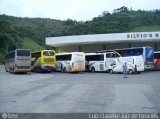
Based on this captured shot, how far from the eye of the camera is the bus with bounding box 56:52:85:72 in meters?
34.5

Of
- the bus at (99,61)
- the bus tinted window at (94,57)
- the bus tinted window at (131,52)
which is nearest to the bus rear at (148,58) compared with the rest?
the bus tinted window at (131,52)

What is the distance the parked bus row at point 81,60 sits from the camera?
1256 inches

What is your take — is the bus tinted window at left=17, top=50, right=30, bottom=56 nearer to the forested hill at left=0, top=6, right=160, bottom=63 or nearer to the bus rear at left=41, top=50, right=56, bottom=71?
the bus rear at left=41, top=50, right=56, bottom=71

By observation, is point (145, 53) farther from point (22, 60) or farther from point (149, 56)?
point (22, 60)

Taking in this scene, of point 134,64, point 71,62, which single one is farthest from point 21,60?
point 134,64

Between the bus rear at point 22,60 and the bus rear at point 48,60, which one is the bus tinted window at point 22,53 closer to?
the bus rear at point 22,60

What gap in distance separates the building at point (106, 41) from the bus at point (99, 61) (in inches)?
214

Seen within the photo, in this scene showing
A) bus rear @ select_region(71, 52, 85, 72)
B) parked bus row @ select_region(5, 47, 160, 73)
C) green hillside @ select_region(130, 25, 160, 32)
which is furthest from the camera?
green hillside @ select_region(130, 25, 160, 32)

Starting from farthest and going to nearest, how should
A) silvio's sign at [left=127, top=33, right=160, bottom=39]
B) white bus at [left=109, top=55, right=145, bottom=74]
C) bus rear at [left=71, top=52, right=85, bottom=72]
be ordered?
silvio's sign at [left=127, top=33, right=160, bottom=39] → bus rear at [left=71, top=52, right=85, bottom=72] → white bus at [left=109, top=55, right=145, bottom=74]

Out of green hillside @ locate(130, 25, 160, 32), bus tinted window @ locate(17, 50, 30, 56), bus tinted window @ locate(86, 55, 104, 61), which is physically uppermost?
green hillside @ locate(130, 25, 160, 32)

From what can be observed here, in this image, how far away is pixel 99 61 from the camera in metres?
35.7

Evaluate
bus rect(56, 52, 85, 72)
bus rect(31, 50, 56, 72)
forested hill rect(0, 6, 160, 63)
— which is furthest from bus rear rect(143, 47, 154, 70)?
forested hill rect(0, 6, 160, 63)

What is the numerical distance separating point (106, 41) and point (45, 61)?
441 inches

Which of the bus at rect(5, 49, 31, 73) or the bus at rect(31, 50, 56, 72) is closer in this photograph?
the bus at rect(5, 49, 31, 73)
